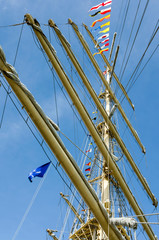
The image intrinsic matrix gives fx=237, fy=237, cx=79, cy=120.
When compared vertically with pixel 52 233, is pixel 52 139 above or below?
below

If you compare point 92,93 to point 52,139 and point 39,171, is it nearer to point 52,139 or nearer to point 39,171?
point 39,171

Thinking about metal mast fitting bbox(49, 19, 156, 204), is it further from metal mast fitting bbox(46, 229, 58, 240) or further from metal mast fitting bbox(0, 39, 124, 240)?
metal mast fitting bbox(46, 229, 58, 240)

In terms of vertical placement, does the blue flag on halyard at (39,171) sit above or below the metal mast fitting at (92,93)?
below

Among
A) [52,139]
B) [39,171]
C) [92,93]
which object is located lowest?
[52,139]

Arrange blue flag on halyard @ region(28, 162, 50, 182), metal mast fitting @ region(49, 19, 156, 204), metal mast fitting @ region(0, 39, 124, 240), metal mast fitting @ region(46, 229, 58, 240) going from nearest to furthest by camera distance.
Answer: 1. metal mast fitting @ region(0, 39, 124, 240)
2. blue flag on halyard @ region(28, 162, 50, 182)
3. metal mast fitting @ region(49, 19, 156, 204)
4. metal mast fitting @ region(46, 229, 58, 240)

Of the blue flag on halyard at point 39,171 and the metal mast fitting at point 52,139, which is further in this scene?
the blue flag on halyard at point 39,171

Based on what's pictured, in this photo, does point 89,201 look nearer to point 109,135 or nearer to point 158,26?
point 158,26

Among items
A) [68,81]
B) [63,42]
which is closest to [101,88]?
[63,42]

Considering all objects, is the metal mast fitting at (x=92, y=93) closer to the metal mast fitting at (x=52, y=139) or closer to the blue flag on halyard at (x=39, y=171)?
the blue flag on halyard at (x=39, y=171)

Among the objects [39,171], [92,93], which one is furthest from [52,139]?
[92,93]

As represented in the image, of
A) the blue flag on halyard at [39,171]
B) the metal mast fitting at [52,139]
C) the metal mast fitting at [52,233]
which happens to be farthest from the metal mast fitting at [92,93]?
the metal mast fitting at [52,233]

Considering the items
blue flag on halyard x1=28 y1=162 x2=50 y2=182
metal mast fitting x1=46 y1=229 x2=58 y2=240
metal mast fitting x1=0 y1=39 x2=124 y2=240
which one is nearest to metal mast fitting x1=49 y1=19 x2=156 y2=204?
blue flag on halyard x1=28 y1=162 x2=50 y2=182

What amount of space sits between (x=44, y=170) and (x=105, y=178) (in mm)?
4338

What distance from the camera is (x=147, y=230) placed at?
9266mm
